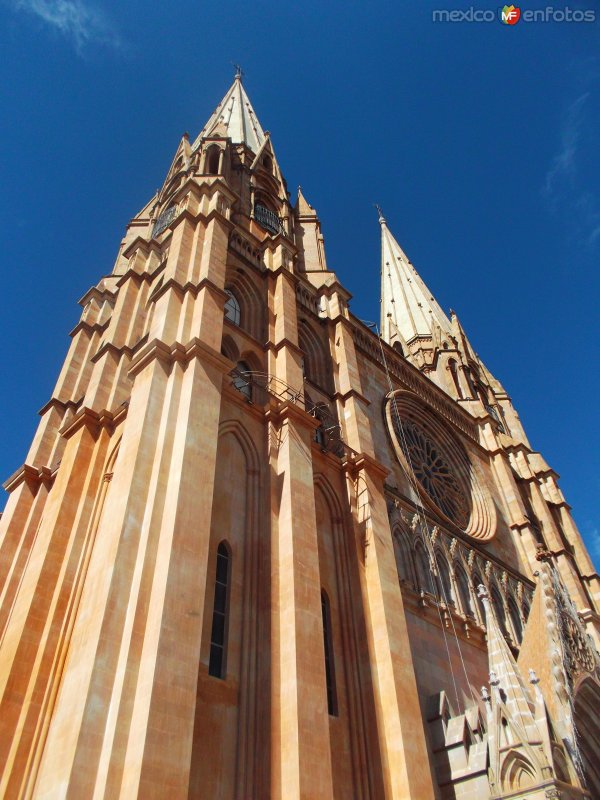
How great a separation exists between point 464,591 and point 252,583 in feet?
30.6

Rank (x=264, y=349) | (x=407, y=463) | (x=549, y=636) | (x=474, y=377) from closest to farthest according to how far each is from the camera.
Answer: (x=549, y=636), (x=264, y=349), (x=407, y=463), (x=474, y=377)

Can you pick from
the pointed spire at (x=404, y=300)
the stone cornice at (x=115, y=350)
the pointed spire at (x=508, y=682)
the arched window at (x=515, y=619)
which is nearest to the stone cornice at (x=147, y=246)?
the stone cornice at (x=115, y=350)

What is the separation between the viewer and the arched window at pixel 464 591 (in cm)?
1832

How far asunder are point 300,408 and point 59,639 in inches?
280

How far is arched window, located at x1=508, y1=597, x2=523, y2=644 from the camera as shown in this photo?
794 inches

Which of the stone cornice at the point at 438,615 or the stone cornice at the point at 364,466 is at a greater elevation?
the stone cornice at the point at 364,466

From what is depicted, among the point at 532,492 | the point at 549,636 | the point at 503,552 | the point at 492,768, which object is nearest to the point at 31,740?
the point at 492,768

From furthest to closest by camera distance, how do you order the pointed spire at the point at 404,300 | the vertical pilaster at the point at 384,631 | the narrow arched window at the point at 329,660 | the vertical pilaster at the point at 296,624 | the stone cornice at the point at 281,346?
the pointed spire at the point at 404,300 < the stone cornice at the point at 281,346 < the narrow arched window at the point at 329,660 < the vertical pilaster at the point at 384,631 < the vertical pilaster at the point at 296,624

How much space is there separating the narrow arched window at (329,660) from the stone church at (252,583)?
0.14 feet

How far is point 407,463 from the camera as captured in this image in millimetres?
21188

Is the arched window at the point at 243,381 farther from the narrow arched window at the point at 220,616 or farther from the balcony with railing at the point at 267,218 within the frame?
the balcony with railing at the point at 267,218

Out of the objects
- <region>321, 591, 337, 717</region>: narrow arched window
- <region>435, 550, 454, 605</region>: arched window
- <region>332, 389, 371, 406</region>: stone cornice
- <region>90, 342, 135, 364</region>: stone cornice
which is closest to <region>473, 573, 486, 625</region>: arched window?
<region>435, 550, 454, 605</region>: arched window

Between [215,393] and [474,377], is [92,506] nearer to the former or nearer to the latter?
[215,393]

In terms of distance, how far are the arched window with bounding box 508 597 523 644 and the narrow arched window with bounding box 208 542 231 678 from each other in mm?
12256
